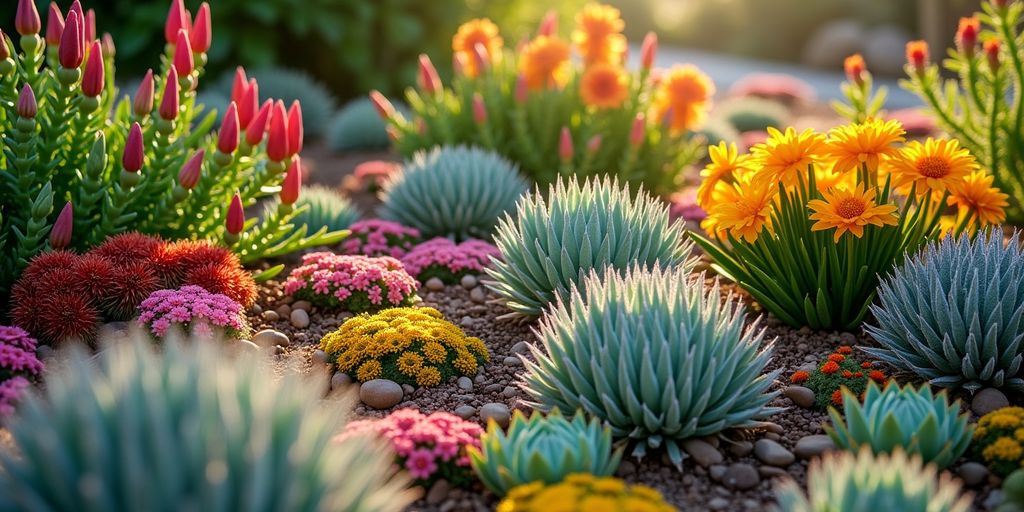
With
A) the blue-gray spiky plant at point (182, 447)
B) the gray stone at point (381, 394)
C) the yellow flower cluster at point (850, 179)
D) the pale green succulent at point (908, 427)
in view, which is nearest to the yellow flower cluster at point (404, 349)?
the gray stone at point (381, 394)

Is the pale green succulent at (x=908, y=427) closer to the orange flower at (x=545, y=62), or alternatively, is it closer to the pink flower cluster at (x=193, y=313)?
the pink flower cluster at (x=193, y=313)

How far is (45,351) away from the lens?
392cm

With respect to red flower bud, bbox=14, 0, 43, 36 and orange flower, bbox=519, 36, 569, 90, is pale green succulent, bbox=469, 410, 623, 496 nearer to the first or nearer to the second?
red flower bud, bbox=14, 0, 43, 36

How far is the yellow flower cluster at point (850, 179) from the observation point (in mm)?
4109

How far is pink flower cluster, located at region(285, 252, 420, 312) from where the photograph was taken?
4812 mm

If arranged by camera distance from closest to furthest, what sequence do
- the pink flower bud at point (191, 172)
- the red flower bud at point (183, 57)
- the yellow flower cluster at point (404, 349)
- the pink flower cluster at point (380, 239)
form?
the yellow flower cluster at point (404, 349) → the pink flower bud at point (191, 172) → the red flower bud at point (183, 57) → the pink flower cluster at point (380, 239)

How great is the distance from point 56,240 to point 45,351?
25.1 inches

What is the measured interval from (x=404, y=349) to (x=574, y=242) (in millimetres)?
1001

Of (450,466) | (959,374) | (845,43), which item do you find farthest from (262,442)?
(845,43)

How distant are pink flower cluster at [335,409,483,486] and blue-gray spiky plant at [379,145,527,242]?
285 centimetres

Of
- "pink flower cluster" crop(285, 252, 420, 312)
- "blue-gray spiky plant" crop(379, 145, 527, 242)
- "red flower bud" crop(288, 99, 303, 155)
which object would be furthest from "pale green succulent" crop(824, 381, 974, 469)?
"blue-gray spiky plant" crop(379, 145, 527, 242)

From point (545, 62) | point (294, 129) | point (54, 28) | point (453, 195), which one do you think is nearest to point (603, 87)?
point (545, 62)

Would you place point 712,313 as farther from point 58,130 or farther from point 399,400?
point 58,130

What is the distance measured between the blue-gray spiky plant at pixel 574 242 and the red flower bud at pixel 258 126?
1354mm
